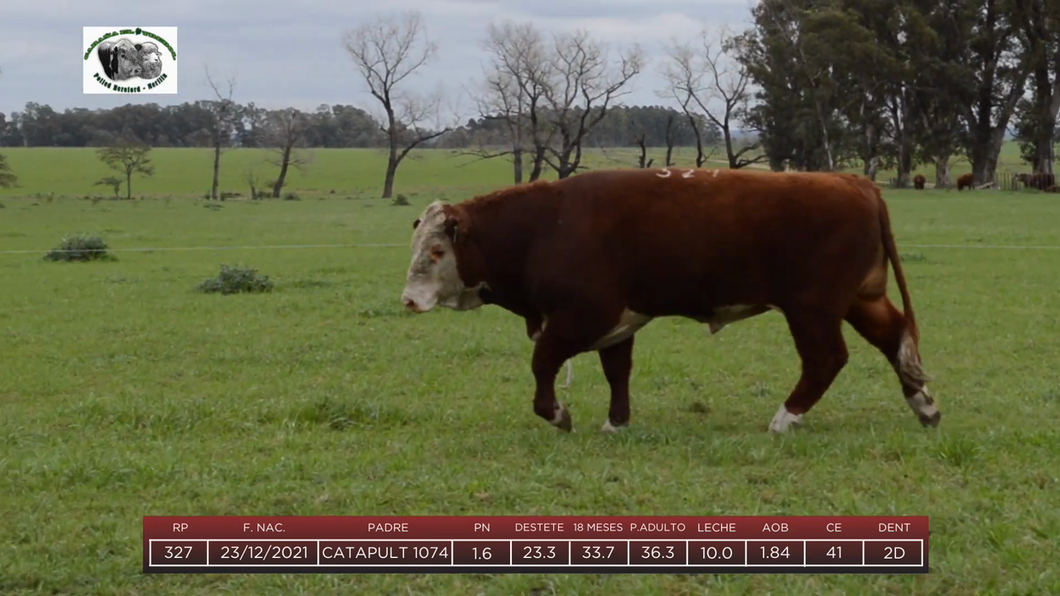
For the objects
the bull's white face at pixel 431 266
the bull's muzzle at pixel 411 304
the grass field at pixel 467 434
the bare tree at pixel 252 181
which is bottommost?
the bare tree at pixel 252 181

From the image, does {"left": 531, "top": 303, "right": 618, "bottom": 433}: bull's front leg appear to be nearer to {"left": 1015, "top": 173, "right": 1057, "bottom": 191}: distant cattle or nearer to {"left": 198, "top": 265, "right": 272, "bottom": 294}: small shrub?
{"left": 198, "top": 265, "right": 272, "bottom": 294}: small shrub

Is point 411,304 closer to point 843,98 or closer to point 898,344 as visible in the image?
point 898,344

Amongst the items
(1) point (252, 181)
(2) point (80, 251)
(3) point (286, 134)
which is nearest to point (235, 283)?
(2) point (80, 251)

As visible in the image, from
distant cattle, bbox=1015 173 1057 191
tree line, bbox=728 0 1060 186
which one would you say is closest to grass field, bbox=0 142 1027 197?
tree line, bbox=728 0 1060 186

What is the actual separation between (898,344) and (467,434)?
2.83 metres

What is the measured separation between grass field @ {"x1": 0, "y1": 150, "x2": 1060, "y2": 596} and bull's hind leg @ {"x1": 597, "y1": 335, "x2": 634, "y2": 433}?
0.61ft

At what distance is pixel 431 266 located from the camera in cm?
752

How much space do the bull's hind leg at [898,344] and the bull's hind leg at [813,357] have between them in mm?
420

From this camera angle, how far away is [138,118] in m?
89.3

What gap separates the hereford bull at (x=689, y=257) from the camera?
712cm

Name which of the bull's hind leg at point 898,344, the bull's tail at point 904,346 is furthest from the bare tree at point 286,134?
the bull's tail at point 904,346

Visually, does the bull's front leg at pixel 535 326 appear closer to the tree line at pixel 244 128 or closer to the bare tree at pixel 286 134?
the tree line at pixel 244 128

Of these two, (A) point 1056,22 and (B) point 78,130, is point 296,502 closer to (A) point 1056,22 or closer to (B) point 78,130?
(A) point 1056,22

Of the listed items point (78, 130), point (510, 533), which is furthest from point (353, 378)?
point (78, 130)
